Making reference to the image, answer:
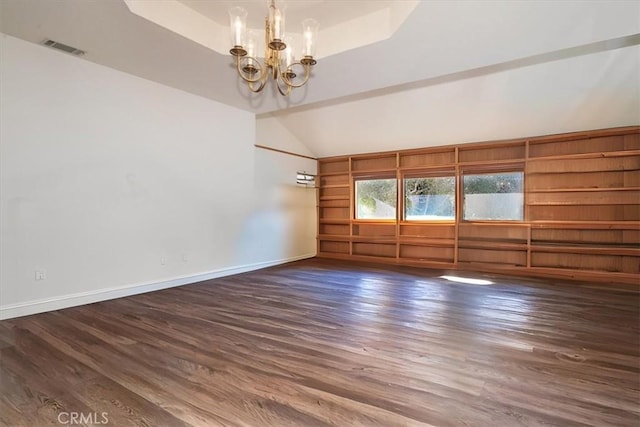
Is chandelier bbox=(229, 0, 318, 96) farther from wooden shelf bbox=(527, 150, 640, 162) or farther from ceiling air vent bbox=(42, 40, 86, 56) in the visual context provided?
wooden shelf bbox=(527, 150, 640, 162)

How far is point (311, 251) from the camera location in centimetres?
760

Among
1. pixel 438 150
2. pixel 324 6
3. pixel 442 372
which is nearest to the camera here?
pixel 442 372

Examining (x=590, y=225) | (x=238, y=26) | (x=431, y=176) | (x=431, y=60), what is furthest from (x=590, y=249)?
(x=238, y=26)

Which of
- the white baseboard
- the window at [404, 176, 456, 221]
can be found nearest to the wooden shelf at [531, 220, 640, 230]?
the window at [404, 176, 456, 221]

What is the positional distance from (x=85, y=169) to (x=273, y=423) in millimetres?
3488

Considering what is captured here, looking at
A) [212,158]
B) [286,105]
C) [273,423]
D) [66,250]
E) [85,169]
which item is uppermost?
[286,105]

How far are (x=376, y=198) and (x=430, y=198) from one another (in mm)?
1180

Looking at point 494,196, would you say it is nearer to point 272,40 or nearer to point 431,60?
point 431,60

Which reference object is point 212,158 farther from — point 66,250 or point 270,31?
point 270,31

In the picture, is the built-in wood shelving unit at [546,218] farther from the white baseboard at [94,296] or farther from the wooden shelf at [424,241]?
the white baseboard at [94,296]

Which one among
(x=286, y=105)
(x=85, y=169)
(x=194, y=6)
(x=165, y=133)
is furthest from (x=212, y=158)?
(x=194, y=6)

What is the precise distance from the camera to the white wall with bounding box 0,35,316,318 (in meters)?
3.15

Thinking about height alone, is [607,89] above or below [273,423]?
above

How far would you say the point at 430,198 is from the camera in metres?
6.56
